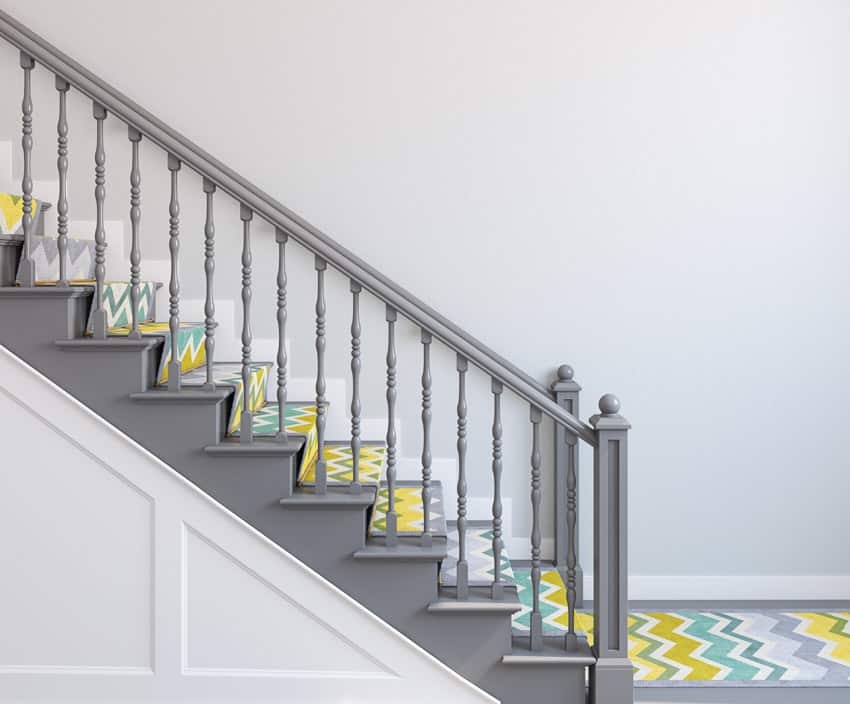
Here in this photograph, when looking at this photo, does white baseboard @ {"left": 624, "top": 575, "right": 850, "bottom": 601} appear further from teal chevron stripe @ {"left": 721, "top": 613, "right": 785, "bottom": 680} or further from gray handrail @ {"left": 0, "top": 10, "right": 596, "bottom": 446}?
gray handrail @ {"left": 0, "top": 10, "right": 596, "bottom": 446}

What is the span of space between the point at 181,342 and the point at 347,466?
2.40 feet

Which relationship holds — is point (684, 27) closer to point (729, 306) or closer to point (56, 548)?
point (729, 306)

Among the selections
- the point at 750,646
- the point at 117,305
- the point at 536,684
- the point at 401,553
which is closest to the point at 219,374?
the point at 117,305

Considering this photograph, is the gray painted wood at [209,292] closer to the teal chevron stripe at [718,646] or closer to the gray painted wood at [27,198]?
the gray painted wood at [27,198]

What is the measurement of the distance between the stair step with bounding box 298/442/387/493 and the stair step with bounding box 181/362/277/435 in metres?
0.29

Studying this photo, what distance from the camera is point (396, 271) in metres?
3.48

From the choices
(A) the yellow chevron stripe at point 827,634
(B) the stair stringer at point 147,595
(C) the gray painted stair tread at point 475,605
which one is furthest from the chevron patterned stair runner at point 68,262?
(A) the yellow chevron stripe at point 827,634

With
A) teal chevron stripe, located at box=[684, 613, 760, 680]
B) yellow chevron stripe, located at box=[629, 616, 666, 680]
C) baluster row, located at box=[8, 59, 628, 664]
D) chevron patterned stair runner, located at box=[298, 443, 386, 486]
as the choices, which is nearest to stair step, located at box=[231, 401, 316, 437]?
chevron patterned stair runner, located at box=[298, 443, 386, 486]

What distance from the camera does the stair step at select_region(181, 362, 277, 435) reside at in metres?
2.70

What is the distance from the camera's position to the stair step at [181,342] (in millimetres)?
2680

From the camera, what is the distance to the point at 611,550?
8.34 ft

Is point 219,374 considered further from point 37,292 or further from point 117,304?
point 37,292

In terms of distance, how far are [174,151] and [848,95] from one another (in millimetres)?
2726

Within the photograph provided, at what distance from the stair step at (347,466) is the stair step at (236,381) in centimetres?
29
